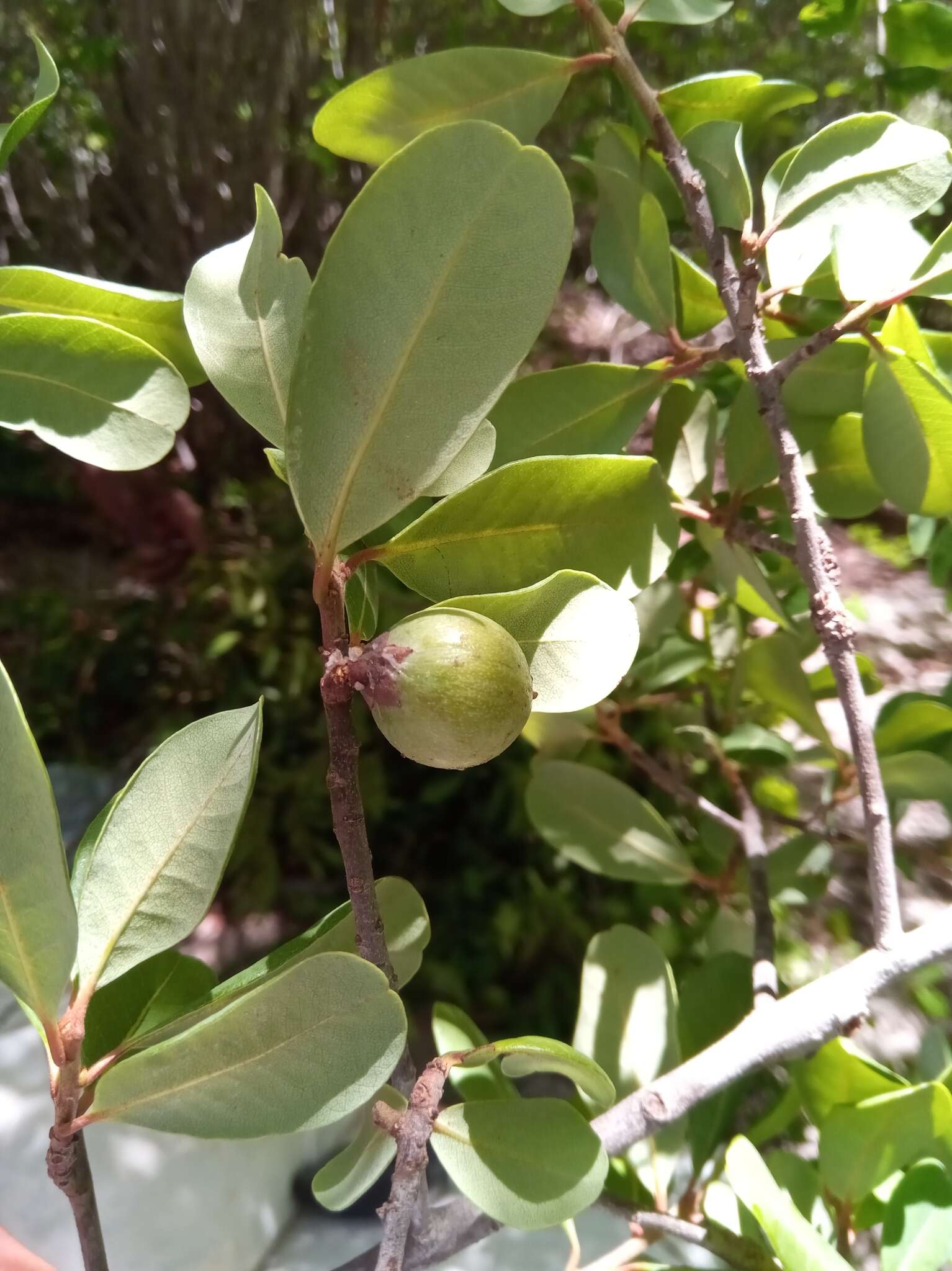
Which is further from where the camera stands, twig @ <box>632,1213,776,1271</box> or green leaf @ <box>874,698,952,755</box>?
green leaf @ <box>874,698,952,755</box>

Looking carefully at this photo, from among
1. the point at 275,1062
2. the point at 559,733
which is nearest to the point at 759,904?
the point at 559,733

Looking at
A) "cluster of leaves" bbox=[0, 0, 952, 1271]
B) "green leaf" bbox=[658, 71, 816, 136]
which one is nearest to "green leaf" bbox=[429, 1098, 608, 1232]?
"cluster of leaves" bbox=[0, 0, 952, 1271]

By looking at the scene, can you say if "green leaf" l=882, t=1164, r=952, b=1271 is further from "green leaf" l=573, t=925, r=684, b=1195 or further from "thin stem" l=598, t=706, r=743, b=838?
"thin stem" l=598, t=706, r=743, b=838

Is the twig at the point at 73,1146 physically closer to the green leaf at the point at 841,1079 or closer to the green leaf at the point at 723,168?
the green leaf at the point at 841,1079

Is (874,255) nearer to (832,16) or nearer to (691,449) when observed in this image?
(691,449)

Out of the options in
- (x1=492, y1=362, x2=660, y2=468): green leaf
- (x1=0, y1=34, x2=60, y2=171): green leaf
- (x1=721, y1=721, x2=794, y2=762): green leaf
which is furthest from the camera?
(x1=721, y1=721, x2=794, y2=762): green leaf

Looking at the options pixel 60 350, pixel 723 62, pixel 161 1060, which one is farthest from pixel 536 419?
pixel 723 62
